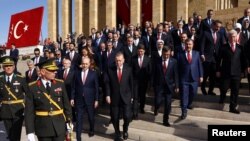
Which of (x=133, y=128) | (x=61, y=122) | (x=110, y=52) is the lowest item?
(x=133, y=128)

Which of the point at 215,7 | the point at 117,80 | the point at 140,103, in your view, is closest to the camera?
the point at 117,80

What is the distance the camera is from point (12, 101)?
23.1ft

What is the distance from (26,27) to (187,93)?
18934 mm

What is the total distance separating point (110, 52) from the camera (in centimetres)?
1021

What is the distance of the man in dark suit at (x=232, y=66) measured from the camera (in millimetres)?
8033

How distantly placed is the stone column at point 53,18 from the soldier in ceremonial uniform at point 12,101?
3097 cm

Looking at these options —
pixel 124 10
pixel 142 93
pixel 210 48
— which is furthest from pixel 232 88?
pixel 124 10

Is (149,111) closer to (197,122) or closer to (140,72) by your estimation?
(140,72)

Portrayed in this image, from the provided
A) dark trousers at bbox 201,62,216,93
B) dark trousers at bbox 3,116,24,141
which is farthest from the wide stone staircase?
dark trousers at bbox 3,116,24,141

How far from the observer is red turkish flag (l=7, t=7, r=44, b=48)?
79.5ft

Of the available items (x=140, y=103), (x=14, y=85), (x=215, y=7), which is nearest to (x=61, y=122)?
(x=14, y=85)

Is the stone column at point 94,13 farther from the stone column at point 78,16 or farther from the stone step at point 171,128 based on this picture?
the stone step at point 171,128

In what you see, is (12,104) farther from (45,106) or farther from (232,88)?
(232,88)

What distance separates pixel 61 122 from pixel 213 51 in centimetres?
553
